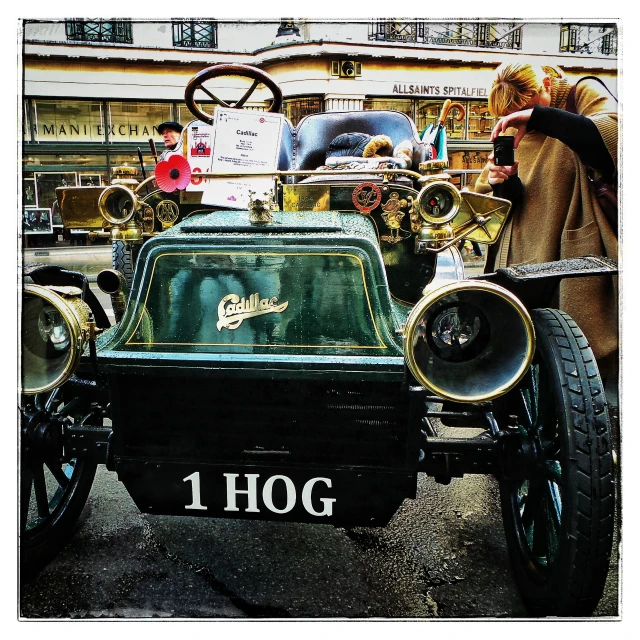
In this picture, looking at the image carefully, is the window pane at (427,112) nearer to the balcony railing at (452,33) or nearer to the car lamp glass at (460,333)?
the balcony railing at (452,33)

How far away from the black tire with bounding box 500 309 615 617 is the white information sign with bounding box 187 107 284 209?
3.68 feet

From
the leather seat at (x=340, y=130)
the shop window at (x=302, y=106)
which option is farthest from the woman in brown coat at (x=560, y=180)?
the shop window at (x=302, y=106)

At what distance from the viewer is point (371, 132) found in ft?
9.66

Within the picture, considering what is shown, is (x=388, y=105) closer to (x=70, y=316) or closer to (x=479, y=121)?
(x=479, y=121)

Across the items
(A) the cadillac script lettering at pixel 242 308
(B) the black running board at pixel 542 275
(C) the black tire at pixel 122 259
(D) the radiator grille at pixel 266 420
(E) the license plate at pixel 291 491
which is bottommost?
(E) the license plate at pixel 291 491

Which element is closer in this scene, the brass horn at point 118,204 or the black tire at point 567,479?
the black tire at point 567,479

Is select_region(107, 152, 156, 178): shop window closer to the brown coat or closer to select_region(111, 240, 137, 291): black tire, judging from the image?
select_region(111, 240, 137, 291): black tire

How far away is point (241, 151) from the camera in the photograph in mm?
2115

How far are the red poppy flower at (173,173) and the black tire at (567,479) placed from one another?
130cm

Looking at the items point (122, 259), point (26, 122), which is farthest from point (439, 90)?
point (122, 259)

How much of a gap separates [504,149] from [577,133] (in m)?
0.28

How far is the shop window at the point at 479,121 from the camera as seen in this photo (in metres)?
2.25

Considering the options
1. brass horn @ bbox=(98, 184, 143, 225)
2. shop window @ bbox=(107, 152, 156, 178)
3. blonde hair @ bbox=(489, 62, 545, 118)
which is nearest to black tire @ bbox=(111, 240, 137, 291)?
shop window @ bbox=(107, 152, 156, 178)

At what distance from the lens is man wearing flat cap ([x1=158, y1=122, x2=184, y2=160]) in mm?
2451
